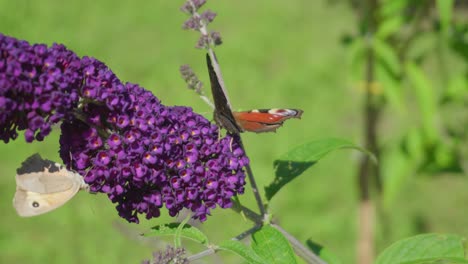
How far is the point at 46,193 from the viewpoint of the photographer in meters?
1.87

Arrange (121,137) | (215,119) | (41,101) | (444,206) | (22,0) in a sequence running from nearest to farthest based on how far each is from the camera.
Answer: (41,101) → (121,137) → (215,119) → (444,206) → (22,0)

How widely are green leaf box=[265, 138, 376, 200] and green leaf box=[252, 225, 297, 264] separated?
0.21 meters

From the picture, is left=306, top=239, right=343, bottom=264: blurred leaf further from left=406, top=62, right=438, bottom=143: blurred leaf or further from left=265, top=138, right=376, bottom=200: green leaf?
left=406, top=62, right=438, bottom=143: blurred leaf

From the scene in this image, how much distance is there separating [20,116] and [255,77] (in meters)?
4.96

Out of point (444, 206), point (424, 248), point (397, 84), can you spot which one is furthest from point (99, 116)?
point (444, 206)

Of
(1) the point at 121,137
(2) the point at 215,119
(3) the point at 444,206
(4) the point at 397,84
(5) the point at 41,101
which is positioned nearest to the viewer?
(5) the point at 41,101

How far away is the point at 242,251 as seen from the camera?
5.80ft

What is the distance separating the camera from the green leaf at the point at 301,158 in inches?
86.2

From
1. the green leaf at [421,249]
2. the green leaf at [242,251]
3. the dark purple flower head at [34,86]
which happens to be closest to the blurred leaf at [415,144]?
the green leaf at [421,249]

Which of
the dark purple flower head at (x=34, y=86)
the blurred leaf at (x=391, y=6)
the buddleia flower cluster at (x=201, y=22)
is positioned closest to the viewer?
the dark purple flower head at (x=34, y=86)

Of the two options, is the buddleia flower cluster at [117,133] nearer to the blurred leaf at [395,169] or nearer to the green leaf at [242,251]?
the green leaf at [242,251]

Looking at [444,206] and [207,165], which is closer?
[207,165]

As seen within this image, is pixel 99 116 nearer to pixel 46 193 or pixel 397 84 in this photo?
pixel 46 193

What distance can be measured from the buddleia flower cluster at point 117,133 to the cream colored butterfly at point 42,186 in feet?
0.15
